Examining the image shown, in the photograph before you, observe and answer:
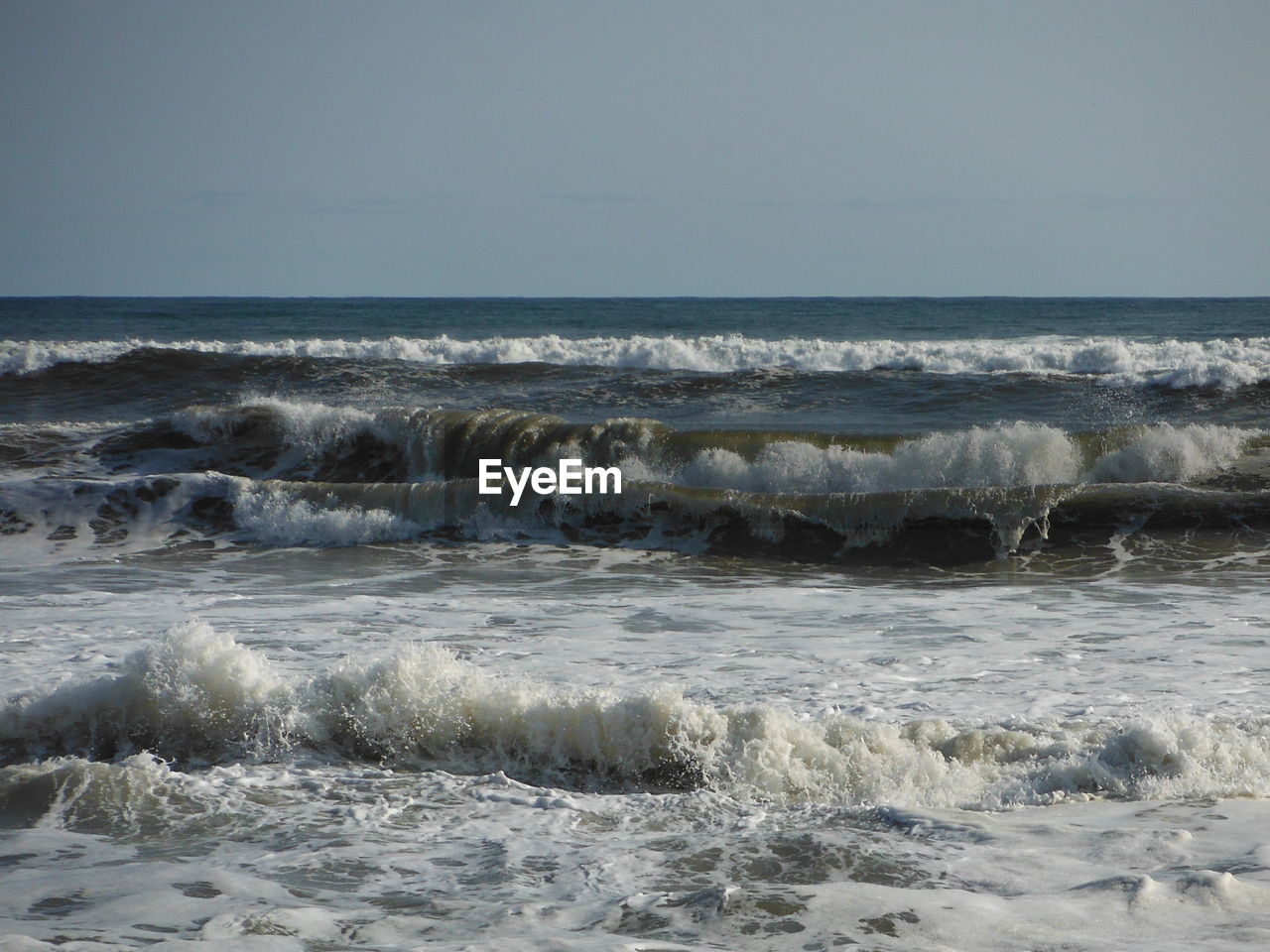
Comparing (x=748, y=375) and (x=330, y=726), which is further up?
(x=748, y=375)

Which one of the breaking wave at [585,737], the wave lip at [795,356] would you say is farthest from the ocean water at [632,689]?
the wave lip at [795,356]

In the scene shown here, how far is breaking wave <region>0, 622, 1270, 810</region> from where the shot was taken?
4469mm

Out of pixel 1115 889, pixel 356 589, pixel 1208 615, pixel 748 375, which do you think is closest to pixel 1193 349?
pixel 748 375

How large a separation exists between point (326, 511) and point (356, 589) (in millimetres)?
2862

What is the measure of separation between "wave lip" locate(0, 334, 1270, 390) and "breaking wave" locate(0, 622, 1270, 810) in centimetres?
1737

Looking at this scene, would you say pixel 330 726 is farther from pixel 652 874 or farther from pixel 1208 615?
pixel 1208 615

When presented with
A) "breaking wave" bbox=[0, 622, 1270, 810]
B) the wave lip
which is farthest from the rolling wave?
the wave lip

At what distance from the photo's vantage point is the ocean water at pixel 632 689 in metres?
3.49

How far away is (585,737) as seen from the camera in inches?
194

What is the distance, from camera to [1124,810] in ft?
13.6

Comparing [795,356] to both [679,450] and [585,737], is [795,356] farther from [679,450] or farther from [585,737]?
[585,737]

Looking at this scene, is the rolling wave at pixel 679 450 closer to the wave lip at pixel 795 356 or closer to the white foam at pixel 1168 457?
the white foam at pixel 1168 457

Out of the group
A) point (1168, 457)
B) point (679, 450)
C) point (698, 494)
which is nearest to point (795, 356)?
point (679, 450)

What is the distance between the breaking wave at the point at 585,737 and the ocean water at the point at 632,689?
2cm
